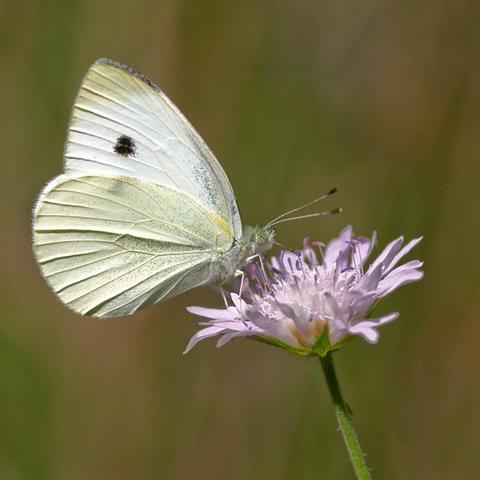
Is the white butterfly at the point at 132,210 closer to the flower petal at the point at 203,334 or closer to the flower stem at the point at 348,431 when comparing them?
the flower petal at the point at 203,334

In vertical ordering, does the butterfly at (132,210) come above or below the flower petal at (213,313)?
above

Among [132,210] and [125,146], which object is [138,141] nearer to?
[125,146]

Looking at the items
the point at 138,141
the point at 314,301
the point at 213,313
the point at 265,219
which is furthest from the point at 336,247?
the point at 265,219

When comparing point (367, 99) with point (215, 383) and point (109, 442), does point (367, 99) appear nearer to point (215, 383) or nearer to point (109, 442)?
point (215, 383)

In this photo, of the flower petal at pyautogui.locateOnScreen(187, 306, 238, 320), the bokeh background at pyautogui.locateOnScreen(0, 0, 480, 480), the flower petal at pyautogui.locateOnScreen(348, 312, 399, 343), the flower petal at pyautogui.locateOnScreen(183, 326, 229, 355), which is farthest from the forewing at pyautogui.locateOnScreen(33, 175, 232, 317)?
the bokeh background at pyautogui.locateOnScreen(0, 0, 480, 480)

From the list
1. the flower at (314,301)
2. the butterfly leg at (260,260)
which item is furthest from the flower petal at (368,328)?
the butterfly leg at (260,260)

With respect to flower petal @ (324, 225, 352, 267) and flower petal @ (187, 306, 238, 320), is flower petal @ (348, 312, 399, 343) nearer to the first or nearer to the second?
flower petal @ (187, 306, 238, 320)
